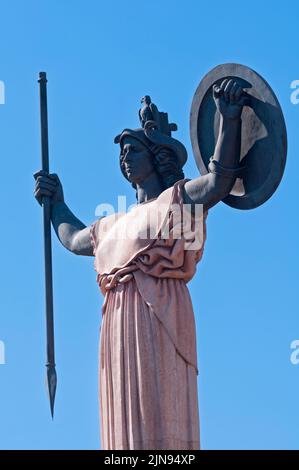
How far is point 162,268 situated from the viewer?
24.4 metres

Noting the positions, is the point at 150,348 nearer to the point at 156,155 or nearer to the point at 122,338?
the point at 122,338

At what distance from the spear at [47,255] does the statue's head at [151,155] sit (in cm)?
126

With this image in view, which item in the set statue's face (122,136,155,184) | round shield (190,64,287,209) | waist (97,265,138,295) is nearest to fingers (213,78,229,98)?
→ round shield (190,64,287,209)

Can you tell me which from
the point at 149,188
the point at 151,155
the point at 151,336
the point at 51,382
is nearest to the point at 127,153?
the point at 151,155

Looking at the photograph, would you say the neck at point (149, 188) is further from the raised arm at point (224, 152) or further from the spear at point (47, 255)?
the spear at point (47, 255)

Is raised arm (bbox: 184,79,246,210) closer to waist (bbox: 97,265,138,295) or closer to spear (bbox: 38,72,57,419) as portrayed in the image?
waist (bbox: 97,265,138,295)

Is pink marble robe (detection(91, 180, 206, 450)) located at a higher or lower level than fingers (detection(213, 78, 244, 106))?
lower

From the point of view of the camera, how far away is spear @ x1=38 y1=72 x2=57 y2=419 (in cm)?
2497

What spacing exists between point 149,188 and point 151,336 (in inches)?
75.0

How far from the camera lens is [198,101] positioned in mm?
25172

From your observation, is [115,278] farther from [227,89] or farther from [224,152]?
[227,89]

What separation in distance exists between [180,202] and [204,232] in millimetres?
414

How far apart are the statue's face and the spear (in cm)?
129

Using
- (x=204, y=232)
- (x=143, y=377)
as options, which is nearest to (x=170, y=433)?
(x=143, y=377)
